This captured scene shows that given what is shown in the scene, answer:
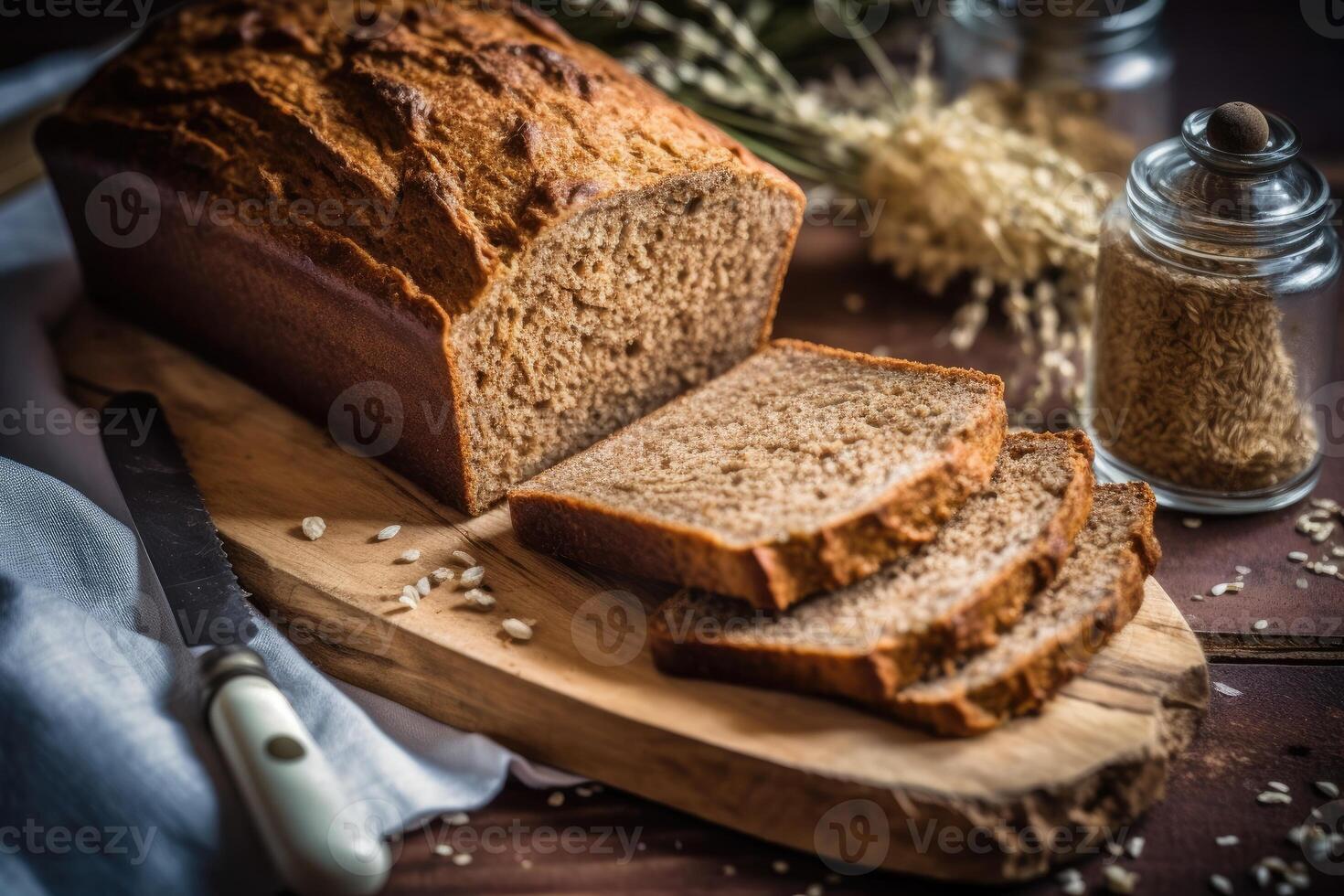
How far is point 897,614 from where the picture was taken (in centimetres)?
259

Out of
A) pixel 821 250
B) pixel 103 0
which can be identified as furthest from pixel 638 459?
pixel 103 0

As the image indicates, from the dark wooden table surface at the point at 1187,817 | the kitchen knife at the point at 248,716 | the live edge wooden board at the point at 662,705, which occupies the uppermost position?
the kitchen knife at the point at 248,716

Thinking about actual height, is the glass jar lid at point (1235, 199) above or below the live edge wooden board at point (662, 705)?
above

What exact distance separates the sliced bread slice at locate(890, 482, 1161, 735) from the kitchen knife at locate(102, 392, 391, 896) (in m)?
1.10

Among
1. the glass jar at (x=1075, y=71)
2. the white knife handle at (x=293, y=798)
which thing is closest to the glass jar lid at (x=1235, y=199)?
the glass jar at (x=1075, y=71)

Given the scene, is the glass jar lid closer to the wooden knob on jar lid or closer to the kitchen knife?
the wooden knob on jar lid

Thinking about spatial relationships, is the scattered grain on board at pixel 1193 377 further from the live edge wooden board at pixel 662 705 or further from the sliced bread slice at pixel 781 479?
the live edge wooden board at pixel 662 705

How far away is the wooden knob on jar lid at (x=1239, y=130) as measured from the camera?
9.63 ft

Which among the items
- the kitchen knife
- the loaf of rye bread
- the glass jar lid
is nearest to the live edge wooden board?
the kitchen knife

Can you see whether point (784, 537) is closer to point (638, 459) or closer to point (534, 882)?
point (638, 459)

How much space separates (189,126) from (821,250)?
224cm

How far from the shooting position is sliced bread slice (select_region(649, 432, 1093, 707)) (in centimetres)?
252

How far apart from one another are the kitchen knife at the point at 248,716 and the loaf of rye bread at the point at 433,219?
1.92 ft

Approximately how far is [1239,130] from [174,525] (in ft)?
9.00
